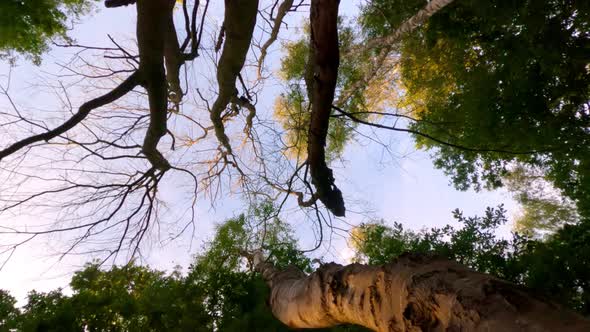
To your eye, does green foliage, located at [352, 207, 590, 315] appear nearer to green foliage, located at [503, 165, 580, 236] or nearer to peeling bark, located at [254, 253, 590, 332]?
peeling bark, located at [254, 253, 590, 332]

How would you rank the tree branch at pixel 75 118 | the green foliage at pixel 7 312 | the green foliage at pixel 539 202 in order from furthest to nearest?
the green foliage at pixel 539 202 → the green foliage at pixel 7 312 → the tree branch at pixel 75 118

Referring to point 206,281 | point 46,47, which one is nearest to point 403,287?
point 206,281

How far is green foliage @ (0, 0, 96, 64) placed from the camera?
524 cm

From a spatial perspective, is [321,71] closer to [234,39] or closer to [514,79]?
[234,39]

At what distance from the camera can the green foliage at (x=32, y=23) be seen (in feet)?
17.2

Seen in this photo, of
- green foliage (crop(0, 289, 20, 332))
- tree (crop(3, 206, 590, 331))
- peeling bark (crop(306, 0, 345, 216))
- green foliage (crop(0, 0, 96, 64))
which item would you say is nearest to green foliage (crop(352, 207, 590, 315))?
tree (crop(3, 206, 590, 331))

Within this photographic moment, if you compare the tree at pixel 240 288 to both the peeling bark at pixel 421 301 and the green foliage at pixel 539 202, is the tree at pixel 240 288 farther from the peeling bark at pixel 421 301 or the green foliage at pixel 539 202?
the green foliage at pixel 539 202

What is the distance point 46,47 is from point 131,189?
4708 mm

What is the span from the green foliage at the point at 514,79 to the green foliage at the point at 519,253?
1.24 metres

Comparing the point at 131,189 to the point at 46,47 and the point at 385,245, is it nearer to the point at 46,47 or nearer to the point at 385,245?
the point at 385,245

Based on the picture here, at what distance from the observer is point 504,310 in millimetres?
1051

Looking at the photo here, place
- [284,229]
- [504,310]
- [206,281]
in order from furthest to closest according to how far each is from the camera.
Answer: [284,229] < [206,281] < [504,310]

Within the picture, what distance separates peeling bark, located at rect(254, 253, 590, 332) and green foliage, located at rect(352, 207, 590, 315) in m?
0.52

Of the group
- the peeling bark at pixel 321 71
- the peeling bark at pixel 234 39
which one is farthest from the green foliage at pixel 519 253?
the peeling bark at pixel 234 39
